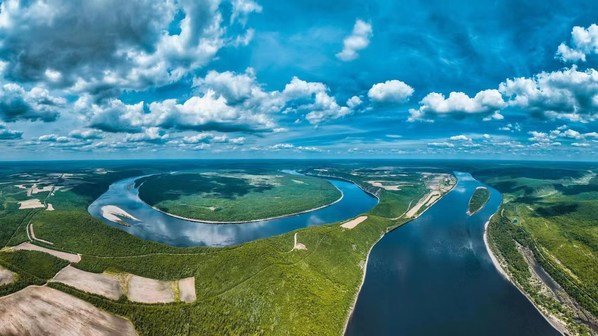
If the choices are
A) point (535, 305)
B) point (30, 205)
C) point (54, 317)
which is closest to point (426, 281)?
point (535, 305)

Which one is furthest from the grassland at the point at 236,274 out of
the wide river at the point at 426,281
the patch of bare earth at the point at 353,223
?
the wide river at the point at 426,281

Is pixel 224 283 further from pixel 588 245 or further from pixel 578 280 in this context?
pixel 588 245

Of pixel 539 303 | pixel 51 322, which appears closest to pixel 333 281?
pixel 539 303

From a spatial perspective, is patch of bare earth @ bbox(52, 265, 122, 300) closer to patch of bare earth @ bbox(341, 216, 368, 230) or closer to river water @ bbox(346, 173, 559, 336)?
river water @ bbox(346, 173, 559, 336)

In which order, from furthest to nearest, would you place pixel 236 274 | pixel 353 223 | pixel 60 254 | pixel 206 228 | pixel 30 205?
1. pixel 30 205
2. pixel 206 228
3. pixel 353 223
4. pixel 60 254
5. pixel 236 274

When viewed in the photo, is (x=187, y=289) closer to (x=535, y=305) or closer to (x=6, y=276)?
(x=6, y=276)

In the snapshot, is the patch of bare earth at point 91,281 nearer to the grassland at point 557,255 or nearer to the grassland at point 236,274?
the grassland at point 236,274

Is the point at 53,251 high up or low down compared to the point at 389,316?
up

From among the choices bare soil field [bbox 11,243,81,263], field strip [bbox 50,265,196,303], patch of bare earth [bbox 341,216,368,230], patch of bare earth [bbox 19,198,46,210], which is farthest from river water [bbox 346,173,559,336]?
patch of bare earth [bbox 19,198,46,210]
